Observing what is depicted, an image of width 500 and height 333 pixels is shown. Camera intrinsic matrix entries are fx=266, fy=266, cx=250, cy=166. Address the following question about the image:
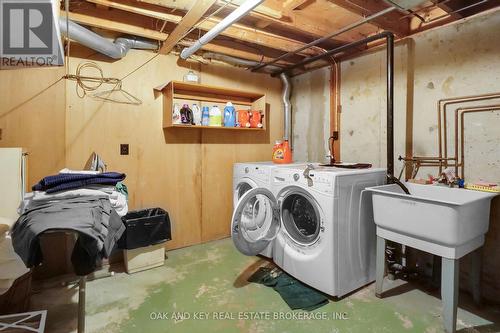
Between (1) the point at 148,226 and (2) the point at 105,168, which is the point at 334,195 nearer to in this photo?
(1) the point at 148,226

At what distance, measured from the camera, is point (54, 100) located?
2.22 meters

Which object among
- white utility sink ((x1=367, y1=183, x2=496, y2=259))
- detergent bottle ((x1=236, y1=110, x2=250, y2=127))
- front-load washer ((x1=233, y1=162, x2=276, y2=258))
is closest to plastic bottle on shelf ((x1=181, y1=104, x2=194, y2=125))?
detergent bottle ((x1=236, y1=110, x2=250, y2=127))

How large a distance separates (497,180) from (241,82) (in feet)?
8.35

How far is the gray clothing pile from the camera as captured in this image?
1.09m

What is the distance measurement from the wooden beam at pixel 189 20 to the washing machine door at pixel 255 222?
1287 mm

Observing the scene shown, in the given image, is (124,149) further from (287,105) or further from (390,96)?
(390,96)

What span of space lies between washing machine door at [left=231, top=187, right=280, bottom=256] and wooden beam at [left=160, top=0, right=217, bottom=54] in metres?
1.29

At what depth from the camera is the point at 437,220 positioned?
1521 mm

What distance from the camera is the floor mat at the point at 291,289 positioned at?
1864 millimetres

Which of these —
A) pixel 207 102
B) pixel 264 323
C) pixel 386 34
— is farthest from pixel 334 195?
pixel 207 102

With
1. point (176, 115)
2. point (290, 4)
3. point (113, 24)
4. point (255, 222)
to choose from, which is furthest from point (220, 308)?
point (113, 24)

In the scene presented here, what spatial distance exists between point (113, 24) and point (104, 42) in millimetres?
163

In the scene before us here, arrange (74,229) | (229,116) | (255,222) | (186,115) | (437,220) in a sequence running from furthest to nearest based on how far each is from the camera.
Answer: (229,116) → (186,115) → (255,222) → (437,220) → (74,229)

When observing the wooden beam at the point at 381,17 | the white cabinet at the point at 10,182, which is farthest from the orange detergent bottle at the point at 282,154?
the white cabinet at the point at 10,182
